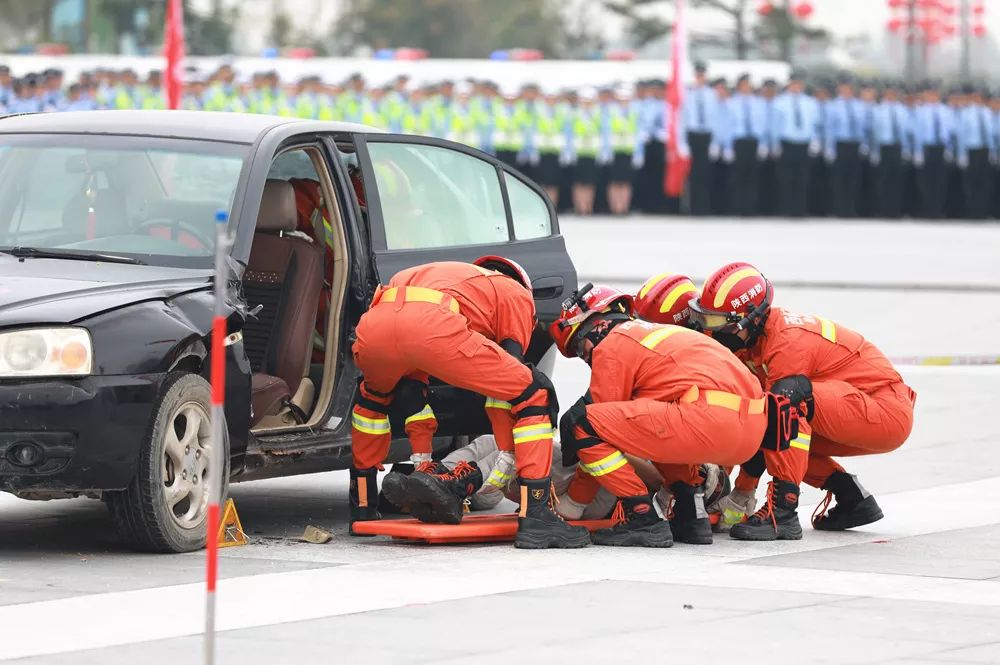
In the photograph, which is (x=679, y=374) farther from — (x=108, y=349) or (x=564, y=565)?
(x=108, y=349)

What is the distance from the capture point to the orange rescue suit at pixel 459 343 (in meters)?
8.27

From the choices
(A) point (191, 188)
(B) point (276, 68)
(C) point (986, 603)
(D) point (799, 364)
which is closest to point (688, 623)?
(C) point (986, 603)

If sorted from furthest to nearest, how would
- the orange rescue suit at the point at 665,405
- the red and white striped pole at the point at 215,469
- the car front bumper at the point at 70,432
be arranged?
1. the orange rescue suit at the point at 665,405
2. the car front bumper at the point at 70,432
3. the red and white striped pole at the point at 215,469

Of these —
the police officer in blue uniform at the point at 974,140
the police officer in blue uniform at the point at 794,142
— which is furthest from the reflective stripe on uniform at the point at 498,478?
the police officer in blue uniform at the point at 974,140

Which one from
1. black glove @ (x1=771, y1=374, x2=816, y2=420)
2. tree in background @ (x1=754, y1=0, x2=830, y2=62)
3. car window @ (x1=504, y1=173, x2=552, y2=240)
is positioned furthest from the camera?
tree in background @ (x1=754, y1=0, x2=830, y2=62)

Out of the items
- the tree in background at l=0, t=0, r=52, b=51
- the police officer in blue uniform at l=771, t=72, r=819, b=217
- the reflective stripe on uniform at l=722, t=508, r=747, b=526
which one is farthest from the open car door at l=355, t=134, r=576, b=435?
the tree in background at l=0, t=0, r=52, b=51

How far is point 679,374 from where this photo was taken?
27.7 ft

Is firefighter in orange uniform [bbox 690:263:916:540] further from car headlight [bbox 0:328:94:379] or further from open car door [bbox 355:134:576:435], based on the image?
car headlight [bbox 0:328:94:379]

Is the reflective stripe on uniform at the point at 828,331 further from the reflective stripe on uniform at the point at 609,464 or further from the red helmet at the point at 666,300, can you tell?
the reflective stripe on uniform at the point at 609,464

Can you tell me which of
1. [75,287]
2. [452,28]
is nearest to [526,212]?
[75,287]

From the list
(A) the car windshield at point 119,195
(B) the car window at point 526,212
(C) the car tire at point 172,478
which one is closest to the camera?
(C) the car tire at point 172,478

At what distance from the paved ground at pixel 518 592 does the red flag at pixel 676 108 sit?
2257cm

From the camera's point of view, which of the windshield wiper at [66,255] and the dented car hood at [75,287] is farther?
the windshield wiper at [66,255]

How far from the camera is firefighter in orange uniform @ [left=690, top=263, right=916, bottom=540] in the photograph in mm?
8797
